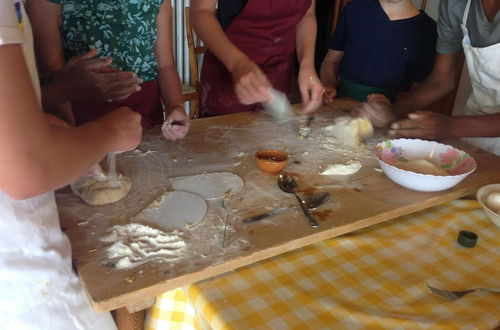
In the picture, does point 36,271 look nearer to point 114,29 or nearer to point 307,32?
point 114,29

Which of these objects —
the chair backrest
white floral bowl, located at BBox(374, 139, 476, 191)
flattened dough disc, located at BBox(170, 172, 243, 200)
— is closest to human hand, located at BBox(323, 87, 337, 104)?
white floral bowl, located at BBox(374, 139, 476, 191)

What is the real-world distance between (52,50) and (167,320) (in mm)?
843

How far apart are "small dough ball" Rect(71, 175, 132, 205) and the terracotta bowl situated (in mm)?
350

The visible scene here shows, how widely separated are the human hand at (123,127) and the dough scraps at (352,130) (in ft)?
2.47

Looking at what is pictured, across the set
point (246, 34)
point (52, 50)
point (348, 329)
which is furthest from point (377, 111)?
point (52, 50)

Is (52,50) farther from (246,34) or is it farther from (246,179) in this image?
(246,34)

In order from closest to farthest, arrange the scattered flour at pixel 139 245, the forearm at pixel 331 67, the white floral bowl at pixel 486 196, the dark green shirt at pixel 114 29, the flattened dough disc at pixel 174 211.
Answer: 1. the scattered flour at pixel 139 245
2. the flattened dough disc at pixel 174 211
3. the white floral bowl at pixel 486 196
4. the dark green shirt at pixel 114 29
5. the forearm at pixel 331 67

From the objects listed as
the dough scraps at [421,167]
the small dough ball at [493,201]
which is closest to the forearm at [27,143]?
the dough scraps at [421,167]

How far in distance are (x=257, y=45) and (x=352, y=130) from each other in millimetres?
633

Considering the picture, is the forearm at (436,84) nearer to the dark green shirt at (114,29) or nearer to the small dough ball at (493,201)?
the small dough ball at (493,201)

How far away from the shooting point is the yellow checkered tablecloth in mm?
767

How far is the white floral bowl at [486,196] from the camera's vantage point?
3.40ft

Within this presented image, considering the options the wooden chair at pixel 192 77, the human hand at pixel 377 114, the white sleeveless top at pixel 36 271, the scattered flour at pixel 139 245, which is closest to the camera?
the white sleeveless top at pixel 36 271

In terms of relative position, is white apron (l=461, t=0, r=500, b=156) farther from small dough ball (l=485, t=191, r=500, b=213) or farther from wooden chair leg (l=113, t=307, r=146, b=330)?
wooden chair leg (l=113, t=307, r=146, b=330)
